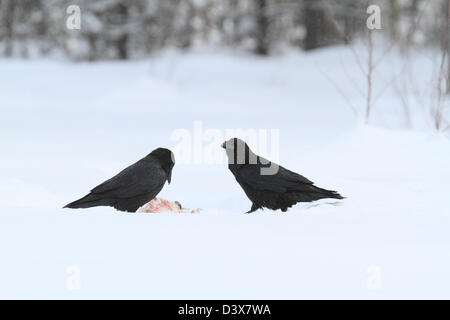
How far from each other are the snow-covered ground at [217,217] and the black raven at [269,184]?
0.09 m

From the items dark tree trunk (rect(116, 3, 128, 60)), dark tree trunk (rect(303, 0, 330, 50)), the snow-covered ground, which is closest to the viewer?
the snow-covered ground

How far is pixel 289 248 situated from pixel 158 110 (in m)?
6.13

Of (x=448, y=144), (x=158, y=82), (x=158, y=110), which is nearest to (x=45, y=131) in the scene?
(x=158, y=110)

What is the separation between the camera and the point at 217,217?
2.81m

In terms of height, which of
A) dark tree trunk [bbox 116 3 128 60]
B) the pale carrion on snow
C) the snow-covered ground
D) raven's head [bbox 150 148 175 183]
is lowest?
the pale carrion on snow

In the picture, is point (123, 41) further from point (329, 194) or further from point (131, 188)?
point (329, 194)

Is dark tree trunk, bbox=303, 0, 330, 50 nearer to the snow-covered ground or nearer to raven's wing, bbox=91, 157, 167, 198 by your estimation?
the snow-covered ground

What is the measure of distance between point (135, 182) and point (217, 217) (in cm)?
67

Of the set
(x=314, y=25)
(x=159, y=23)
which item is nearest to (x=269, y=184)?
(x=314, y=25)

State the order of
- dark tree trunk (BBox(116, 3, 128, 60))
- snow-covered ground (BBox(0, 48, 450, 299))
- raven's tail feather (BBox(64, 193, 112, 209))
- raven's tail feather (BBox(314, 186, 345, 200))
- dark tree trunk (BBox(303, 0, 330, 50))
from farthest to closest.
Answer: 1. dark tree trunk (BBox(116, 3, 128, 60))
2. dark tree trunk (BBox(303, 0, 330, 50))
3. raven's tail feather (BBox(314, 186, 345, 200))
4. raven's tail feather (BBox(64, 193, 112, 209))
5. snow-covered ground (BBox(0, 48, 450, 299))

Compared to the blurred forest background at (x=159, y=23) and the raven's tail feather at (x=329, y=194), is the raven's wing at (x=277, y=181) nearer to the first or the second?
the raven's tail feather at (x=329, y=194)

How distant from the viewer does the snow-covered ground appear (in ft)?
6.89

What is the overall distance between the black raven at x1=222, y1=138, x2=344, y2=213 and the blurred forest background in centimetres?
1106

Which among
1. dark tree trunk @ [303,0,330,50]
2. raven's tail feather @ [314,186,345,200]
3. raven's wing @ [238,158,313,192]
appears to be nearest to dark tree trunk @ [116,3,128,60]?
dark tree trunk @ [303,0,330,50]
